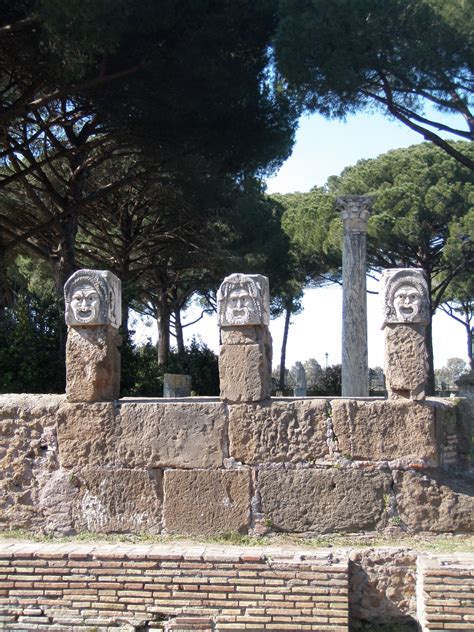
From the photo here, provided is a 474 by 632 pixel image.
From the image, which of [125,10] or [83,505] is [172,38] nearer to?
[125,10]

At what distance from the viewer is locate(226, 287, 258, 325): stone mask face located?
508 cm

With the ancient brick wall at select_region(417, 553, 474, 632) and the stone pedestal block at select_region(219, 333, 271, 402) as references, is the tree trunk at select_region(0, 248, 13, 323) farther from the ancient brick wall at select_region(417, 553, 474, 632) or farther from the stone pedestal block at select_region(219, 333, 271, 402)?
the ancient brick wall at select_region(417, 553, 474, 632)

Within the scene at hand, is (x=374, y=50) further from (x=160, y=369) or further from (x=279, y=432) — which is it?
(x=279, y=432)

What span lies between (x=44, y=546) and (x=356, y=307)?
30.4ft

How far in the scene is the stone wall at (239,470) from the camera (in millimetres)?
4941

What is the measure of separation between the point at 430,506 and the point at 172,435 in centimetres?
177

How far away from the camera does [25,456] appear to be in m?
5.30

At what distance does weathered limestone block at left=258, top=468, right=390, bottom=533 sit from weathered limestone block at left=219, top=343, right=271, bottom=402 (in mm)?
586

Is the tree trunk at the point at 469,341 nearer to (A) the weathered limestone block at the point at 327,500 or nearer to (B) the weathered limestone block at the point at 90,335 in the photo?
(A) the weathered limestone block at the point at 327,500

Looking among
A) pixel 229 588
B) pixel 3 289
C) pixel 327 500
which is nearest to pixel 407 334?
pixel 327 500

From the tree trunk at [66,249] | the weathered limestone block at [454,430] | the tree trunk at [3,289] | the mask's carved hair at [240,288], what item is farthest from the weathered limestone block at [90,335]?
the tree trunk at [66,249]

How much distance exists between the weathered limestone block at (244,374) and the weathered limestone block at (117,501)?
767mm

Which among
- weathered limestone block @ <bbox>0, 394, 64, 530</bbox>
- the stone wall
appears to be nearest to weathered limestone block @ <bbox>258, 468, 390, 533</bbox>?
the stone wall

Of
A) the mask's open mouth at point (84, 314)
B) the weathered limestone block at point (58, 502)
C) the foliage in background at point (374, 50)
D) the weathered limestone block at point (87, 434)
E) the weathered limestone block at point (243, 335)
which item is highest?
the foliage in background at point (374, 50)
